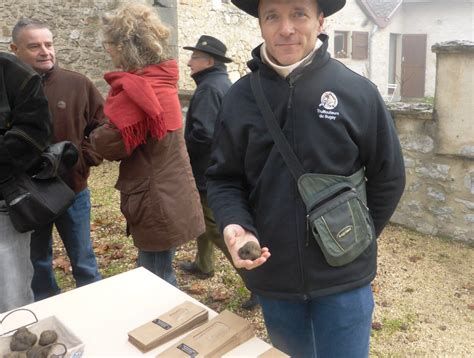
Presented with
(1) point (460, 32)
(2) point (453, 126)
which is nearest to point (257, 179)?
(2) point (453, 126)

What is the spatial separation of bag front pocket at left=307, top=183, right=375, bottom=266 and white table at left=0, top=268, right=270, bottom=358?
406mm

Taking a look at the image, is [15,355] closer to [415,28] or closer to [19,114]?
[19,114]

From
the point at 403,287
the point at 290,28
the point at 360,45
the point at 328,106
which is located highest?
the point at 360,45

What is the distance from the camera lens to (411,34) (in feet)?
68.8

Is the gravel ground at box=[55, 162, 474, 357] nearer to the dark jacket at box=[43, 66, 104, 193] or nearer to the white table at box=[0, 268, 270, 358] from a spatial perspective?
the dark jacket at box=[43, 66, 104, 193]

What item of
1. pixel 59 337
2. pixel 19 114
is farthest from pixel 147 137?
pixel 59 337

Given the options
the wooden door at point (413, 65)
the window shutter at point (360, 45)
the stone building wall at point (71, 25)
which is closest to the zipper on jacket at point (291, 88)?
the stone building wall at point (71, 25)

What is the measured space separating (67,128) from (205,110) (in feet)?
3.21

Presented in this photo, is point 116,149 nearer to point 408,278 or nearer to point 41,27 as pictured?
point 41,27

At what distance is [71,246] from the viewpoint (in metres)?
3.33

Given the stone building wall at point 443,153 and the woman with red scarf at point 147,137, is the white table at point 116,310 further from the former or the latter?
the stone building wall at point 443,153

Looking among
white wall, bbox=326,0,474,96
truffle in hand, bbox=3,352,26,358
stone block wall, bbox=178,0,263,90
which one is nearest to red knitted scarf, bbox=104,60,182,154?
truffle in hand, bbox=3,352,26,358

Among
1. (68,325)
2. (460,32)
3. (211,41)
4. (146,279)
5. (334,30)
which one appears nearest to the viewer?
(68,325)

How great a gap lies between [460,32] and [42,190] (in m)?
21.0
